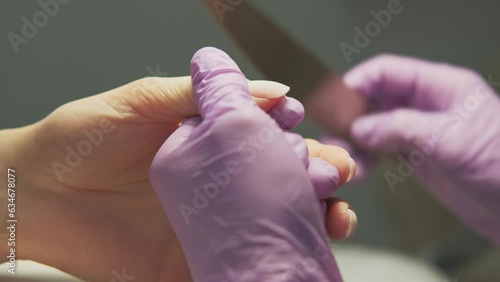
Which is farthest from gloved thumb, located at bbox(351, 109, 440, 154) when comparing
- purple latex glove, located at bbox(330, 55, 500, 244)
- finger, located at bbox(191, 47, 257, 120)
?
finger, located at bbox(191, 47, 257, 120)

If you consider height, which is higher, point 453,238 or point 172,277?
point 172,277

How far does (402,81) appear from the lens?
967mm

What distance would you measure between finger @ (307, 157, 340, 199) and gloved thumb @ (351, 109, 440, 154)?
43 cm

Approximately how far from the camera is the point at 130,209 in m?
0.63

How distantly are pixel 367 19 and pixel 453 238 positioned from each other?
47 cm

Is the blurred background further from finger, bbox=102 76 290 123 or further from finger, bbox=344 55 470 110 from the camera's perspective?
finger, bbox=102 76 290 123

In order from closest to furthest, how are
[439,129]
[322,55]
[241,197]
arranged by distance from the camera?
[241,197] < [439,129] < [322,55]

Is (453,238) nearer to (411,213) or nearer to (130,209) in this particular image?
(411,213)

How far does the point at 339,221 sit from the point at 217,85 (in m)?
0.17

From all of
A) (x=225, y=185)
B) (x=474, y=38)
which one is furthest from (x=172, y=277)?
(x=474, y=38)

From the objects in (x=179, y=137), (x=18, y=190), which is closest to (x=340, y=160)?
(x=179, y=137)

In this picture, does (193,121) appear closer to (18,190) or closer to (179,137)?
(179,137)

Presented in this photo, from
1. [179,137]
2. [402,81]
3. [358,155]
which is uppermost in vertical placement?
[179,137]

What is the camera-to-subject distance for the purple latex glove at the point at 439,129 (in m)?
0.85
